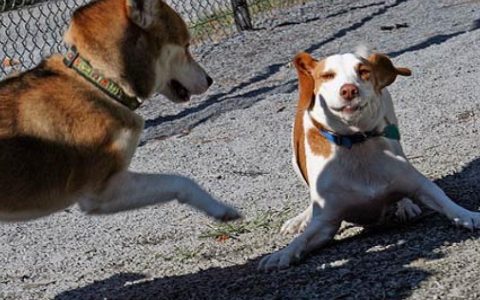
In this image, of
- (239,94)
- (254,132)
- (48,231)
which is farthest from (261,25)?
(48,231)

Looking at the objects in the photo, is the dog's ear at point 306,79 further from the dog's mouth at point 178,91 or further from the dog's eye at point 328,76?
the dog's mouth at point 178,91

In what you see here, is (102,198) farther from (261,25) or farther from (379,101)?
(261,25)

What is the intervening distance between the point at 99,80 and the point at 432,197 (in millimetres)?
1509

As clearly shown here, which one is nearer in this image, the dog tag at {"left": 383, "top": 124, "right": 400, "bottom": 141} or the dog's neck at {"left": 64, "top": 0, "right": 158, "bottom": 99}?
the dog's neck at {"left": 64, "top": 0, "right": 158, "bottom": 99}

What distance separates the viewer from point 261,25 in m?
11.4

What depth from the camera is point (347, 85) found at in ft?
15.1

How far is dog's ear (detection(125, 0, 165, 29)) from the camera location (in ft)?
15.4

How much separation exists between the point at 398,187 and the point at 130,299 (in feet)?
4.11

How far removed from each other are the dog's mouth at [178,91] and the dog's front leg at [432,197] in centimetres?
106

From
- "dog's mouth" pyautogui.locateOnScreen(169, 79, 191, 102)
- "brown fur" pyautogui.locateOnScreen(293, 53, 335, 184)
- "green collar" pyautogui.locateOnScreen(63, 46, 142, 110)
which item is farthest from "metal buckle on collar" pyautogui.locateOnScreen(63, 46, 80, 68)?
"brown fur" pyautogui.locateOnScreen(293, 53, 335, 184)

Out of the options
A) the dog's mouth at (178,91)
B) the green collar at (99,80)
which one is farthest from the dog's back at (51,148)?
the dog's mouth at (178,91)

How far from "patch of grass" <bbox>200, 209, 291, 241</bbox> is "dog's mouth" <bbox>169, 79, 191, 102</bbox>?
0.73 meters

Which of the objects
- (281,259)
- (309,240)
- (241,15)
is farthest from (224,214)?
(241,15)

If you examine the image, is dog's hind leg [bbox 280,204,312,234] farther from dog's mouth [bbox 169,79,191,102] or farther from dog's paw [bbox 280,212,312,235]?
dog's mouth [bbox 169,79,191,102]
